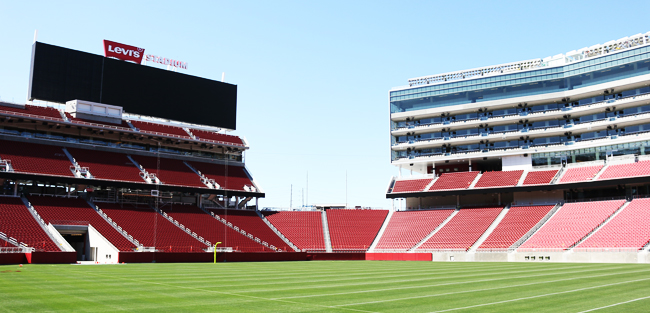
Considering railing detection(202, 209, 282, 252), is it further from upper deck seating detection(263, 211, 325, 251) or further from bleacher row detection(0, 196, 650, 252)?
upper deck seating detection(263, 211, 325, 251)

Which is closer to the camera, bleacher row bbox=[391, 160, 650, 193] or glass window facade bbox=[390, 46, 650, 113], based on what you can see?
bleacher row bbox=[391, 160, 650, 193]

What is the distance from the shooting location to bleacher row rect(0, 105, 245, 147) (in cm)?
5878

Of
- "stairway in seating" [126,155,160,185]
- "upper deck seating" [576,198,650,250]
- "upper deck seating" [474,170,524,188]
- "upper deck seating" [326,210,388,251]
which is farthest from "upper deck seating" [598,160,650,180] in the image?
"stairway in seating" [126,155,160,185]

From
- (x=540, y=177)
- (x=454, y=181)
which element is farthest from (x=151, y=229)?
(x=540, y=177)

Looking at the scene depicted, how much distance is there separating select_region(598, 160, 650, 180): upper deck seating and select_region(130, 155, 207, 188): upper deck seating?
153 ft

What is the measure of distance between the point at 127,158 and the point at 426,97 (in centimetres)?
4081

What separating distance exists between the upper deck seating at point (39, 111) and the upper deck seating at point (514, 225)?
48.8 meters

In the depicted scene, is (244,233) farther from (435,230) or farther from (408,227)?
(435,230)

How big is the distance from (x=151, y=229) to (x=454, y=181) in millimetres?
38826

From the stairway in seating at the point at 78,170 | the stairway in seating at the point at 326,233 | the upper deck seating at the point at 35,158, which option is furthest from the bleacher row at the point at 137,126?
the stairway in seating at the point at 326,233

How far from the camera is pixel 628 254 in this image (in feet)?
148

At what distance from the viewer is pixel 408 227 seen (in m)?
67.8

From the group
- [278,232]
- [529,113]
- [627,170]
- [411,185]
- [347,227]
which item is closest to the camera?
[627,170]

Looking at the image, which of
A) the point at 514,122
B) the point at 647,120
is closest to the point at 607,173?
Result: the point at 647,120
